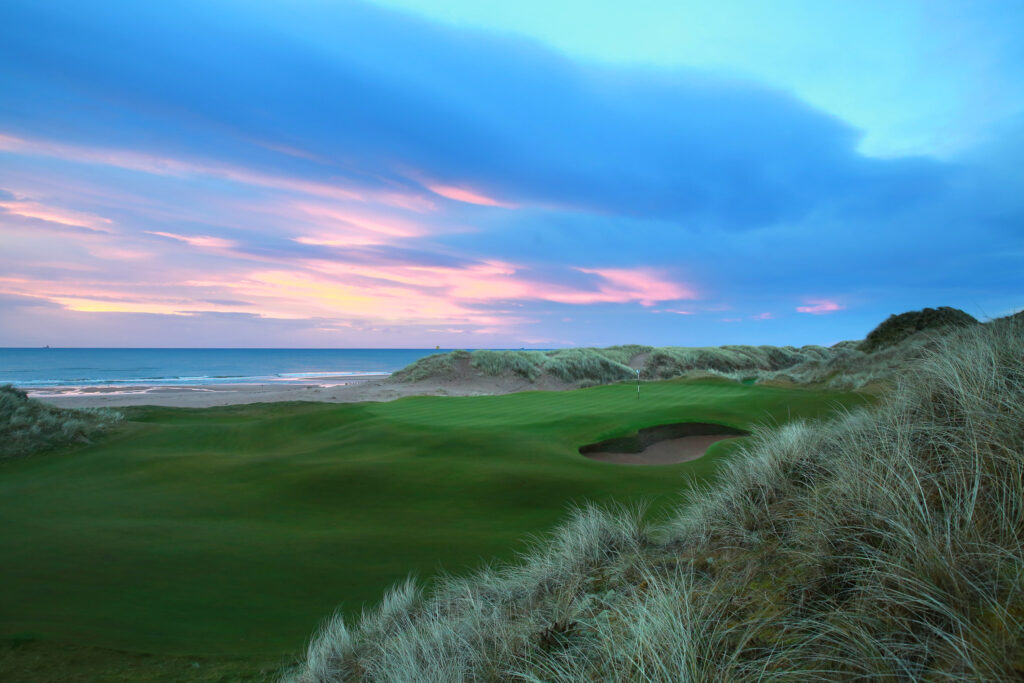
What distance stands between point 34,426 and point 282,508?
24.2 ft

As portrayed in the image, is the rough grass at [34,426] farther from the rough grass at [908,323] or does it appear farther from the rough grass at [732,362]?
the rough grass at [908,323]

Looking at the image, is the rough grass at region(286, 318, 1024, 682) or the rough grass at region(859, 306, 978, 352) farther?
the rough grass at region(859, 306, 978, 352)

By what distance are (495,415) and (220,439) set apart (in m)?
6.93

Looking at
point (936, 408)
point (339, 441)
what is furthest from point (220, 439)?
point (936, 408)

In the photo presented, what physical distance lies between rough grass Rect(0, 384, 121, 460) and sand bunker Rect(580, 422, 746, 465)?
11334 mm

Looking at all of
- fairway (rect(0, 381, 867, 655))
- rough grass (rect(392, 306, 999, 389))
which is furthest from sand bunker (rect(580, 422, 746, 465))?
rough grass (rect(392, 306, 999, 389))

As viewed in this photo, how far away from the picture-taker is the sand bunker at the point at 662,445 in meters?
11.2

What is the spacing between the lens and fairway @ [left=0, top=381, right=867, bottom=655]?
4770 millimetres

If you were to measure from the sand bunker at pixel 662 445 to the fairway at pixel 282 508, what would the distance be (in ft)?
0.92

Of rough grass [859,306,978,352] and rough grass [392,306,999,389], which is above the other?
rough grass [859,306,978,352]

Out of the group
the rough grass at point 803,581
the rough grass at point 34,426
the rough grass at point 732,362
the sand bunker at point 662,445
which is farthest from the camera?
the rough grass at point 732,362

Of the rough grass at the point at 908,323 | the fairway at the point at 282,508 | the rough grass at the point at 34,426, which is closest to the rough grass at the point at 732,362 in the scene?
the rough grass at the point at 908,323

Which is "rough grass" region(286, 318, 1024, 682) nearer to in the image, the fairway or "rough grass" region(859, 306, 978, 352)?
the fairway

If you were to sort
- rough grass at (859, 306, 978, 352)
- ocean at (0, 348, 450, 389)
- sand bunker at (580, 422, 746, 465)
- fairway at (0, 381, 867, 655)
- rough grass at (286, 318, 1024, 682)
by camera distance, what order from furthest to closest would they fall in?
ocean at (0, 348, 450, 389)
rough grass at (859, 306, 978, 352)
sand bunker at (580, 422, 746, 465)
fairway at (0, 381, 867, 655)
rough grass at (286, 318, 1024, 682)
